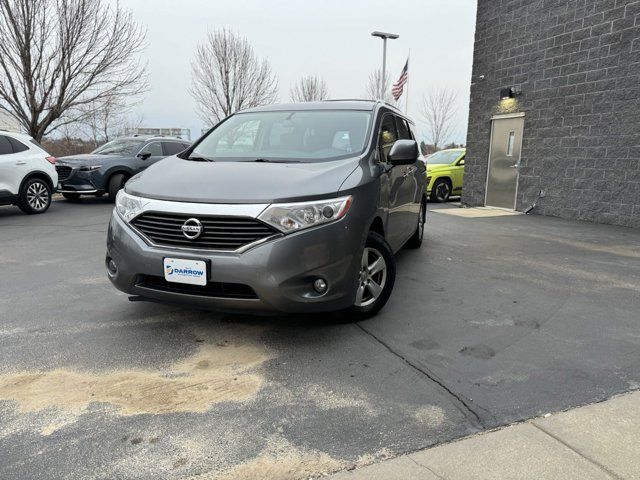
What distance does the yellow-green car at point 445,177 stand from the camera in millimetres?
14469

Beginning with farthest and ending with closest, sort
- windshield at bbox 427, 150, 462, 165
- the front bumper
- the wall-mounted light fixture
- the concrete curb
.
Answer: windshield at bbox 427, 150, 462, 165 < the wall-mounted light fixture < the front bumper < the concrete curb

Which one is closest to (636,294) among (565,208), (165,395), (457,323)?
(457,323)

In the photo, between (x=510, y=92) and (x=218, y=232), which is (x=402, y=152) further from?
(x=510, y=92)

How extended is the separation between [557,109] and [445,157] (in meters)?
4.76

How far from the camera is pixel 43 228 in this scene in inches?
325

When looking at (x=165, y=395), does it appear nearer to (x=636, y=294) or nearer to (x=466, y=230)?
(x=636, y=294)

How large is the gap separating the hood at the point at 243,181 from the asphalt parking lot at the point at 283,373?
3.41 ft

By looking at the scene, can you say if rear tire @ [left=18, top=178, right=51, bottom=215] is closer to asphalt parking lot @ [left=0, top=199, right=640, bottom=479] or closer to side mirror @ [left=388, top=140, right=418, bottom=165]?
asphalt parking lot @ [left=0, top=199, right=640, bottom=479]

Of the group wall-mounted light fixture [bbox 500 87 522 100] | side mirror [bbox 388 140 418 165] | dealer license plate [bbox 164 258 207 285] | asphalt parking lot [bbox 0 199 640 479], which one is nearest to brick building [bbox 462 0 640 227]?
wall-mounted light fixture [bbox 500 87 522 100]

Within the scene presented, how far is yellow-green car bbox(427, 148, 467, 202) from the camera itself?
14469mm

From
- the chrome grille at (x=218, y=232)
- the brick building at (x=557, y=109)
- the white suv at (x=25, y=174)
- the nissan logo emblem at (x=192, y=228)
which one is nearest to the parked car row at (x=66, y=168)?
the white suv at (x=25, y=174)

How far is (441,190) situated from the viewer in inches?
579

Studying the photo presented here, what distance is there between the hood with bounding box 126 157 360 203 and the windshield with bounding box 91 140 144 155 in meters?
9.00

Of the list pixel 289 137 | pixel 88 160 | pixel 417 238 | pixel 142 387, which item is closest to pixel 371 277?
pixel 289 137
